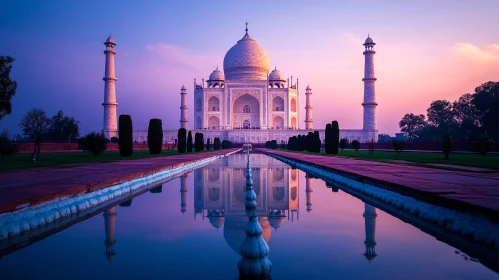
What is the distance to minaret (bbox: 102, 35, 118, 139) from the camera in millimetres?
33406

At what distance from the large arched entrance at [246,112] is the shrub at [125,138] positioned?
29.6 meters

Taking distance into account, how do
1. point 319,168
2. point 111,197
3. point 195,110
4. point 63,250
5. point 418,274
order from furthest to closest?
point 195,110
point 319,168
point 111,197
point 63,250
point 418,274

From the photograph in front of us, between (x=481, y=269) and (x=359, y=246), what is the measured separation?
0.63 meters

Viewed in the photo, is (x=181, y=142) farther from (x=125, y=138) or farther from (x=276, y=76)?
(x=276, y=76)

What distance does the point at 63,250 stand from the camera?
2.16 meters

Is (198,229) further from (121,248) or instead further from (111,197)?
(111,197)

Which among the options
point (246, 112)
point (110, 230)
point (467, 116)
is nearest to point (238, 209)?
point (110, 230)

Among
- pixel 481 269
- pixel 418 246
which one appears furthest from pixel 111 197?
pixel 481 269

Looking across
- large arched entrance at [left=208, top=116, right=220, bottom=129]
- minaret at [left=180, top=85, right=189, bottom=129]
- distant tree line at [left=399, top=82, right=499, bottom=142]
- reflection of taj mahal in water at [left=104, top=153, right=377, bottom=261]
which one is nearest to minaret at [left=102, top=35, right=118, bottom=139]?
minaret at [left=180, top=85, right=189, bottom=129]

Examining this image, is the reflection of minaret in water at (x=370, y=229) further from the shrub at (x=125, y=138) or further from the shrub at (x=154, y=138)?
the shrub at (x=154, y=138)

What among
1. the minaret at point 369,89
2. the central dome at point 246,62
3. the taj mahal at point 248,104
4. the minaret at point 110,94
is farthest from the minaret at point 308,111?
the minaret at point 110,94

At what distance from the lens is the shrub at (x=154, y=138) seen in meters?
15.8

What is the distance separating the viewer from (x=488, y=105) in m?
29.1

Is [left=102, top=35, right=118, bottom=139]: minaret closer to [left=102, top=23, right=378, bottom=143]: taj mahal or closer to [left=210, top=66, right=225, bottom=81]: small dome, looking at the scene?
[left=102, top=23, right=378, bottom=143]: taj mahal
